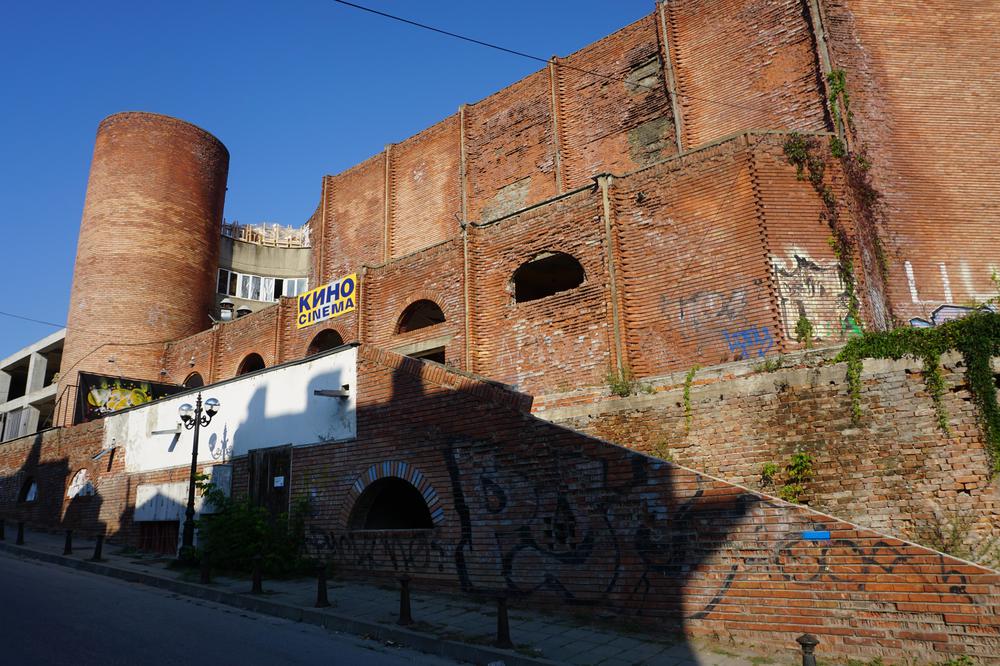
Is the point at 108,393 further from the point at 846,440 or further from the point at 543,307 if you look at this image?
the point at 846,440

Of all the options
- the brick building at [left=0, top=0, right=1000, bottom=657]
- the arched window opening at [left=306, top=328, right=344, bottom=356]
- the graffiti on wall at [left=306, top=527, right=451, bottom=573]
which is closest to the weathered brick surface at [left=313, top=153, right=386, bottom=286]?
the brick building at [left=0, top=0, right=1000, bottom=657]

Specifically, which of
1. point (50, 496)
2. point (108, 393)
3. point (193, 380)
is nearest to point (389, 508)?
point (50, 496)

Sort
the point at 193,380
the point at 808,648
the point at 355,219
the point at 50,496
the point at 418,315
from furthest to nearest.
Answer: the point at 355,219
the point at 193,380
the point at 50,496
the point at 418,315
the point at 808,648

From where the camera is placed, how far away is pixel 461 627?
7.55 metres

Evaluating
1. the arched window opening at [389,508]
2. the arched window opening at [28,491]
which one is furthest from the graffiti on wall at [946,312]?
the arched window opening at [28,491]

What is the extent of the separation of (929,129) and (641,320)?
826 cm

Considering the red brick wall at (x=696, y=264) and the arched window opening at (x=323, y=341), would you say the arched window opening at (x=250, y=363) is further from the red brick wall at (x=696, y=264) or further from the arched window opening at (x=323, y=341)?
the red brick wall at (x=696, y=264)

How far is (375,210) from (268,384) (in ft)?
42.0

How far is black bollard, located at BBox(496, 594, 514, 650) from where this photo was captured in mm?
6742

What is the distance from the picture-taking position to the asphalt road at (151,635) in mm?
6059

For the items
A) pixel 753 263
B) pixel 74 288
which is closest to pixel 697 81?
pixel 753 263

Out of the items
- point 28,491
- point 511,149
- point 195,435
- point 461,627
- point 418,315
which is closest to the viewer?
point 461,627

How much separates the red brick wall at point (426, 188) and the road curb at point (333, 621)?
13.6 m

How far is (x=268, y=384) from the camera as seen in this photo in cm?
1314
